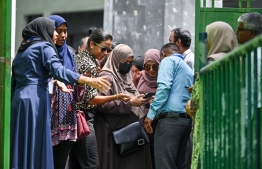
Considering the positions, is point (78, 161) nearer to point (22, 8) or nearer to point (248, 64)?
point (248, 64)

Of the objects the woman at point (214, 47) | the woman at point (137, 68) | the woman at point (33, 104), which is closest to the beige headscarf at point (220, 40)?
the woman at point (214, 47)

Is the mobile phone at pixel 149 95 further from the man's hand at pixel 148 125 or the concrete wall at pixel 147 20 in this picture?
the concrete wall at pixel 147 20

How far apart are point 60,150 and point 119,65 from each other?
152 cm

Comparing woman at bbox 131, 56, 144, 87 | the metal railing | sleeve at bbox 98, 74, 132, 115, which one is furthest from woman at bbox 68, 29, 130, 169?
the metal railing

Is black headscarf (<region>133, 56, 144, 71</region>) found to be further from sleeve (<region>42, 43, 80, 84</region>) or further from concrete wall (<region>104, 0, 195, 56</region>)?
sleeve (<region>42, 43, 80, 84</region>)

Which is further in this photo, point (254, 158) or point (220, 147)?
point (220, 147)

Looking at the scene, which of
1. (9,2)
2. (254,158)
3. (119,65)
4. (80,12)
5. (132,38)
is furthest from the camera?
(80,12)

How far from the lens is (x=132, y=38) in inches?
437

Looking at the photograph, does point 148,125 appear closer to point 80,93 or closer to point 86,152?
point 86,152

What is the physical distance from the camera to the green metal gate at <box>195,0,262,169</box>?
409 cm

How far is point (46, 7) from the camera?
17.5 m

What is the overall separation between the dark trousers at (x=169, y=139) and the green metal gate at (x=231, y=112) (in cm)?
176

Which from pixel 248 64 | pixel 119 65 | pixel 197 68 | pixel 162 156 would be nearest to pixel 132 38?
pixel 119 65

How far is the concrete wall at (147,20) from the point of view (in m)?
11.0
